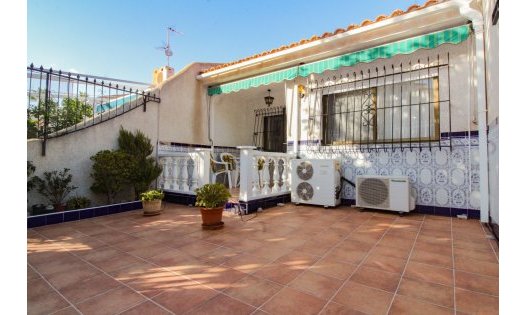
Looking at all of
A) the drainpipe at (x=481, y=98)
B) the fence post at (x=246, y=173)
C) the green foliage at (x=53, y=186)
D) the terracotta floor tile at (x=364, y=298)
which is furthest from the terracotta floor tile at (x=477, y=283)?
the green foliage at (x=53, y=186)

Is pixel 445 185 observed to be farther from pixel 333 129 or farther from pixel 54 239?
pixel 54 239

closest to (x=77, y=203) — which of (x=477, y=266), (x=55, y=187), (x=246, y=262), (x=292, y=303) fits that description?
(x=55, y=187)

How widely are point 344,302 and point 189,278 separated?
116 cm

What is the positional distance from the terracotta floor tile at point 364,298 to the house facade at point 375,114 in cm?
212

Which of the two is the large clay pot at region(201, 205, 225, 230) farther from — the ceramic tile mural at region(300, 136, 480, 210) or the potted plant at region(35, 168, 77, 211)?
the ceramic tile mural at region(300, 136, 480, 210)

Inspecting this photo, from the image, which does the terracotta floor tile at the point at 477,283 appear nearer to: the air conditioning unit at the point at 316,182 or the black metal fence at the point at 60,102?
the air conditioning unit at the point at 316,182

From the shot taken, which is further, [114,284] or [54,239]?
[54,239]

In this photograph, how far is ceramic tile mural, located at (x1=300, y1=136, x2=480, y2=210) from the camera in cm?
382

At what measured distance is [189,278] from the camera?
192 centimetres

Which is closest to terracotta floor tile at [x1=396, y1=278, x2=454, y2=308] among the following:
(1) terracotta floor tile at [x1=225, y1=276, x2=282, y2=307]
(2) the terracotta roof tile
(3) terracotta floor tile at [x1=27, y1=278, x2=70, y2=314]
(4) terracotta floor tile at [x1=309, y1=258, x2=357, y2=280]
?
(4) terracotta floor tile at [x1=309, y1=258, x2=357, y2=280]

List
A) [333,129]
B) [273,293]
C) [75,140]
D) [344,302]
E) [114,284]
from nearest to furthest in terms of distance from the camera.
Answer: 1. [344,302]
2. [273,293]
3. [114,284]
4. [75,140]
5. [333,129]

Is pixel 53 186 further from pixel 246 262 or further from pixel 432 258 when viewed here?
pixel 432 258

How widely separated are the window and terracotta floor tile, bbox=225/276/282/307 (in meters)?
3.85
